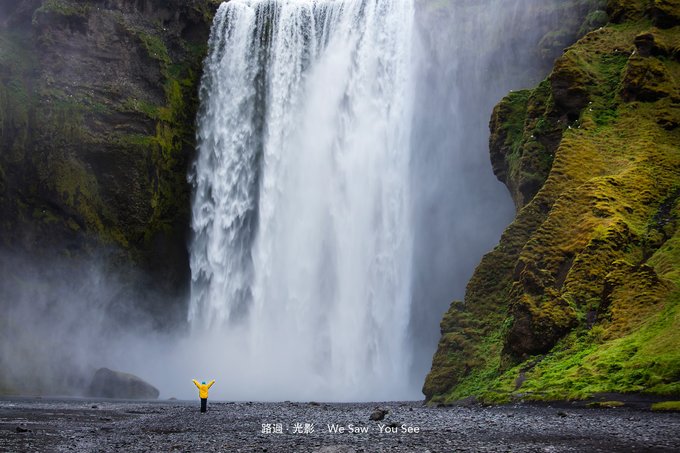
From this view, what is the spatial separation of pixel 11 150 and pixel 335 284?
1934 cm

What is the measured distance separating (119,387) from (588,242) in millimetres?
23908

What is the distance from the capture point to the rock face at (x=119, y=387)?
33.9 m

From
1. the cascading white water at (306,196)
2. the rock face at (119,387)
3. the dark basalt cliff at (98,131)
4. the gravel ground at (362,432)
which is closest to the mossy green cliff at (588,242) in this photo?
the gravel ground at (362,432)

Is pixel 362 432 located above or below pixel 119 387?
below

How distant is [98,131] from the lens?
39.4 metres

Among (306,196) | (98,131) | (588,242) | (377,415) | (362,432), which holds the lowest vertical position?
(362,432)

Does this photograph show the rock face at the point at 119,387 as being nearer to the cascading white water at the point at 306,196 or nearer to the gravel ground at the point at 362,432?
the cascading white water at the point at 306,196

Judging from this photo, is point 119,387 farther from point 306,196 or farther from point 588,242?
point 588,242

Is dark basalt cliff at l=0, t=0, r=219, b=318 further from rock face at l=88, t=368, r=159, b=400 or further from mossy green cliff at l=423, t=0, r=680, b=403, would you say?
mossy green cliff at l=423, t=0, r=680, b=403

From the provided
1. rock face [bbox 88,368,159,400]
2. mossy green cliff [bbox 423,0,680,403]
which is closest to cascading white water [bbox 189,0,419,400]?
rock face [bbox 88,368,159,400]

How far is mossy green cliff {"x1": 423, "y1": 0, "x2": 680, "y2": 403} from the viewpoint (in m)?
17.1

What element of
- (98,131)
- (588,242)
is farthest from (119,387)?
(588,242)

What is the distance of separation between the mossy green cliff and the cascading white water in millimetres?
11297

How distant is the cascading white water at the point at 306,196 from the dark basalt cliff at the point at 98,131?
6.78 ft
